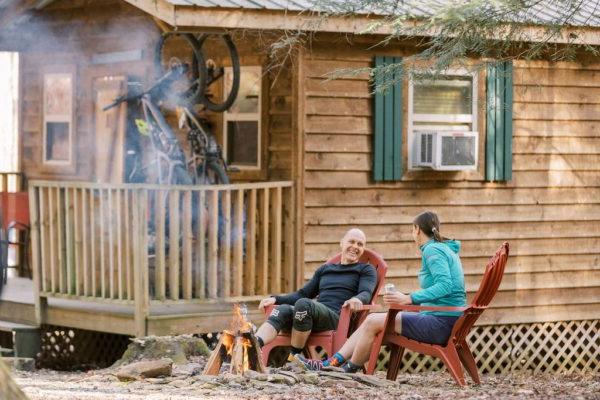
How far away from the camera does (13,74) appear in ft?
58.0

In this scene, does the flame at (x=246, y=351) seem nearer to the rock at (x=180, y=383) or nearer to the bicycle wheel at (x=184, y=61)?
the rock at (x=180, y=383)

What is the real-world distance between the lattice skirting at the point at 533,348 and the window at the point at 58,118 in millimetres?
5080

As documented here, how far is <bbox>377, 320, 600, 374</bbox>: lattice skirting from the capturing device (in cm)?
1317

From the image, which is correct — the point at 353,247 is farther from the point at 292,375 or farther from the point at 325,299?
the point at 292,375

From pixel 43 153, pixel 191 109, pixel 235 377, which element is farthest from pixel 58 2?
pixel 235 377

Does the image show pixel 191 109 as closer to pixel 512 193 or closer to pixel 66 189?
pixel 66 189

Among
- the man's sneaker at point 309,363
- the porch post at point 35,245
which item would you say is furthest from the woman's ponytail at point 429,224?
the porch post at point 35,245

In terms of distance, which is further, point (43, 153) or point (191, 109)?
point (43, 153)

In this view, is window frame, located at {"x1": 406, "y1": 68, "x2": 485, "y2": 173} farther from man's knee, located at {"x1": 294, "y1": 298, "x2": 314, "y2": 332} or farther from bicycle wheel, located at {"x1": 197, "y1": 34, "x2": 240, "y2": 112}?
man's knee, located at {"x1": 294, "y1": 298, "x2": 314, "y2": 332}

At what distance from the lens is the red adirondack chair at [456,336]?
8.87 m

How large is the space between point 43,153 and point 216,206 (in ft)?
16.6

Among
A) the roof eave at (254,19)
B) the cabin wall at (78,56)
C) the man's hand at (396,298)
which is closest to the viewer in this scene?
the man's hand at (396,298)

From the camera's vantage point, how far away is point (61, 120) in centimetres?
1550

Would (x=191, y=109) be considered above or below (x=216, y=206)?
above
